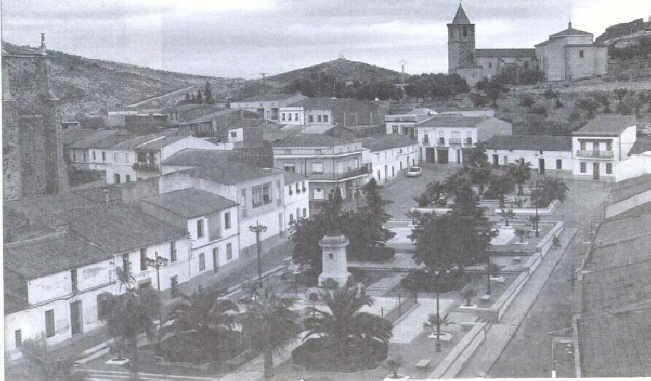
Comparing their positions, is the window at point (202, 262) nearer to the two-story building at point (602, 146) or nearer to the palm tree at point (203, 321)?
the palm tree at point (203, 321)

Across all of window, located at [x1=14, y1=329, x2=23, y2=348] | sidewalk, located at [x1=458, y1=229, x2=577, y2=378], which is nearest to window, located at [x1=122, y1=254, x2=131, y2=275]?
window, located at [x1=14, y1=329, x2=23, y2=348]

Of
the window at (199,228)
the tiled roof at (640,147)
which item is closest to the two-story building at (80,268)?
the window at (199,228)

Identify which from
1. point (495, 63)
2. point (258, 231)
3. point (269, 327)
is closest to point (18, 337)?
point (269, 327)

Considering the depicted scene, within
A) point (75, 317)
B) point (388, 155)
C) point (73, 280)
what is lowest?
→ point (75, 317)

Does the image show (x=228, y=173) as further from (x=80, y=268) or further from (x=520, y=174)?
(x=520, y=174)

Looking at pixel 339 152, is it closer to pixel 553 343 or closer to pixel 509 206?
pixel 509 206

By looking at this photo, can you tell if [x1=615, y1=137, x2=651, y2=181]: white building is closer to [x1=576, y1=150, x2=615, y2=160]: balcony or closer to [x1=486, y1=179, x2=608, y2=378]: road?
[x1=576, y1=150, x2=615, y2=160]: balcony

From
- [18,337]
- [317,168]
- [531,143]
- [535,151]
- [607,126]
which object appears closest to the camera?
[18,337]
